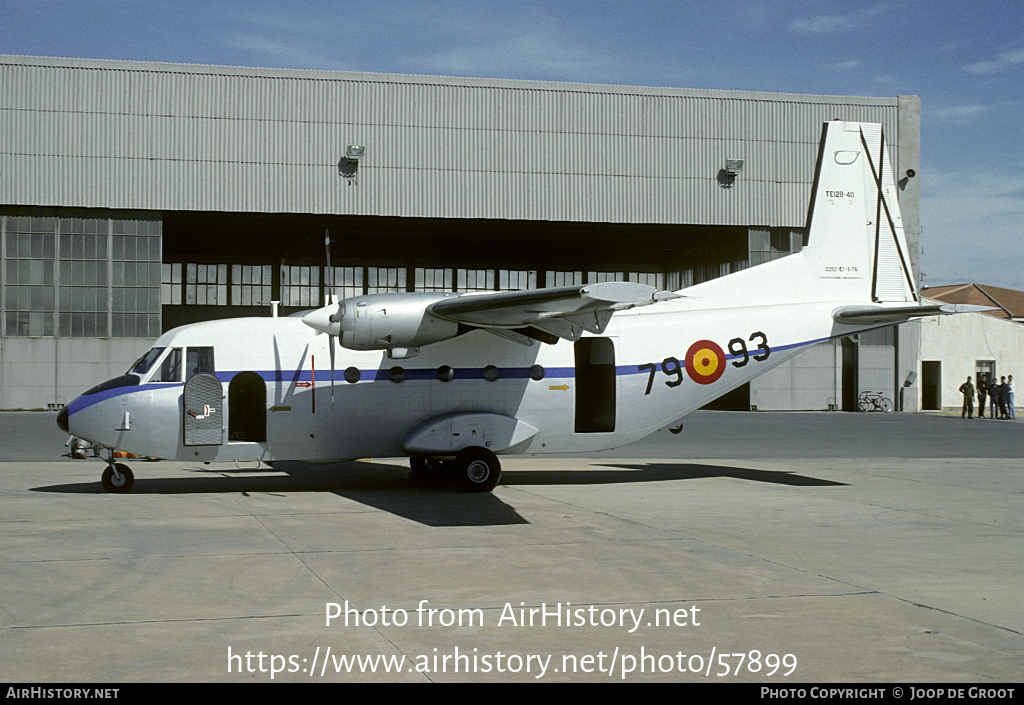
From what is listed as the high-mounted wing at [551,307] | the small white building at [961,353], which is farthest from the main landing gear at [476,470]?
the small white building at [961,353]

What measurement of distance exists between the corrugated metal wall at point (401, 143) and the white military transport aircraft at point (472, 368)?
27530 millimetres

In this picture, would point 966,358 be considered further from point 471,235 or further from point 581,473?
point 581,473

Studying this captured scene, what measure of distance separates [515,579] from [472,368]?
23.9ft

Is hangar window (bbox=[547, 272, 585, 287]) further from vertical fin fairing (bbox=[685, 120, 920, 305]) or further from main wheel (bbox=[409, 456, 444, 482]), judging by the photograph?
main wheel (bbox=[409, 456, 444, 482])

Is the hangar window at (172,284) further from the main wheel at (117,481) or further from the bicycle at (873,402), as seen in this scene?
the main wheel at (117,481)

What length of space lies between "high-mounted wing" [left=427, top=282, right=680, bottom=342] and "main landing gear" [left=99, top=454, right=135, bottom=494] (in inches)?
226

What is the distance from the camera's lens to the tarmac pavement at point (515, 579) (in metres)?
6.28

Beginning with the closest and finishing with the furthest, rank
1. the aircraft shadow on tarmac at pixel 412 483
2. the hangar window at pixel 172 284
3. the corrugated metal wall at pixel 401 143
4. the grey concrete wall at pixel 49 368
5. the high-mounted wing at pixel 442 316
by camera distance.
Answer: the high-mounted wing at pixel 442 316
the aircraft shadow on tarmac at pixel 412 483
the grey concrete wall at pixel 49 368
the corrugated metal wall at pixel 401 143
the hangar window at pixel 172 284

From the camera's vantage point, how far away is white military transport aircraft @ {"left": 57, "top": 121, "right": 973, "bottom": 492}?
46.9 feet

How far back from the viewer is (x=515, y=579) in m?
8.82

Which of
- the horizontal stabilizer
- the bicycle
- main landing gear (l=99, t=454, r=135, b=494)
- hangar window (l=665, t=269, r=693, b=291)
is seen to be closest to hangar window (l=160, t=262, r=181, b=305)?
hangar window (l=665, t=269, r=693, b=291)

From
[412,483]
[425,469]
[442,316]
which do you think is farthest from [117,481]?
[442,316]
